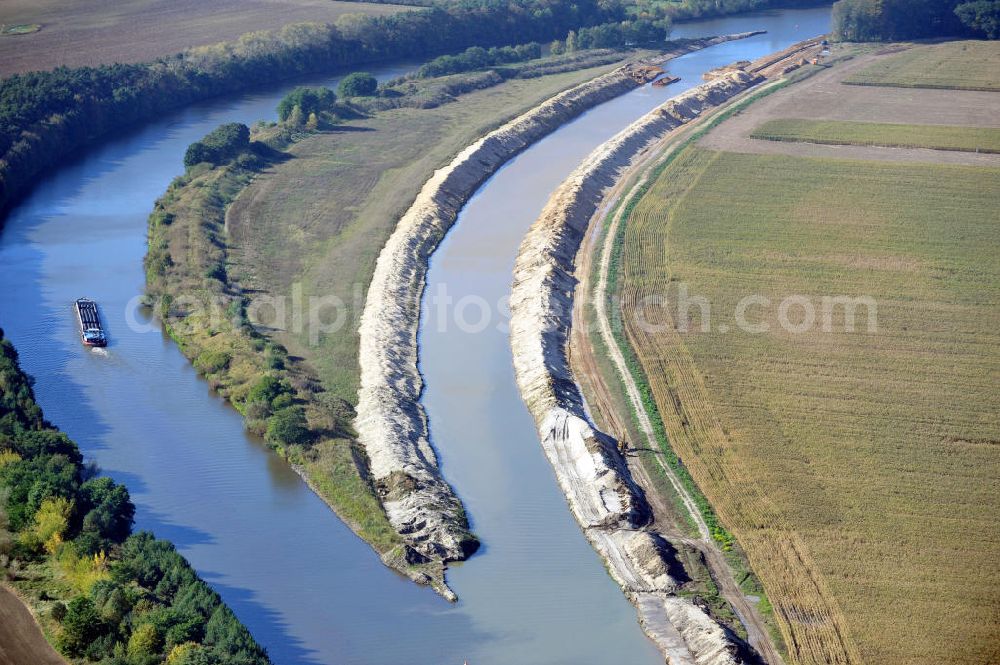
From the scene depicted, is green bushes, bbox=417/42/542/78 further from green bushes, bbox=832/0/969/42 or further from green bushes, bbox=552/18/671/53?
green bushes, bbox=832/0/969/42

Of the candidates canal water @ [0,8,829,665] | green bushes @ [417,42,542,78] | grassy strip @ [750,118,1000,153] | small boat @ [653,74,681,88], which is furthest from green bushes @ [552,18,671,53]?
canal water @ [0,8,829,665]

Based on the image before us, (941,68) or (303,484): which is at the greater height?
(941,68)

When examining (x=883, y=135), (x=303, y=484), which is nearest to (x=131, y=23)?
(x=883, y=135)

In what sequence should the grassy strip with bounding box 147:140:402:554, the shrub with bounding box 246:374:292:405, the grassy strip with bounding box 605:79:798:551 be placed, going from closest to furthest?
the grassy strip with bounding box 605:79:798:551, the grassy strip with bounding box 147:140:402:554, the shrub with bounding box 246:374:292:405

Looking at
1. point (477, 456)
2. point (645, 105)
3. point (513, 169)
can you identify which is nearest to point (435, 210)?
point (513, 169)

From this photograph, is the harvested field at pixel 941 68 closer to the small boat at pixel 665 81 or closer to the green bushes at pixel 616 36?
the small boat at pixel 665 81

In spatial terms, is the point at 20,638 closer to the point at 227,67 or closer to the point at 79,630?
the point at 79,630
